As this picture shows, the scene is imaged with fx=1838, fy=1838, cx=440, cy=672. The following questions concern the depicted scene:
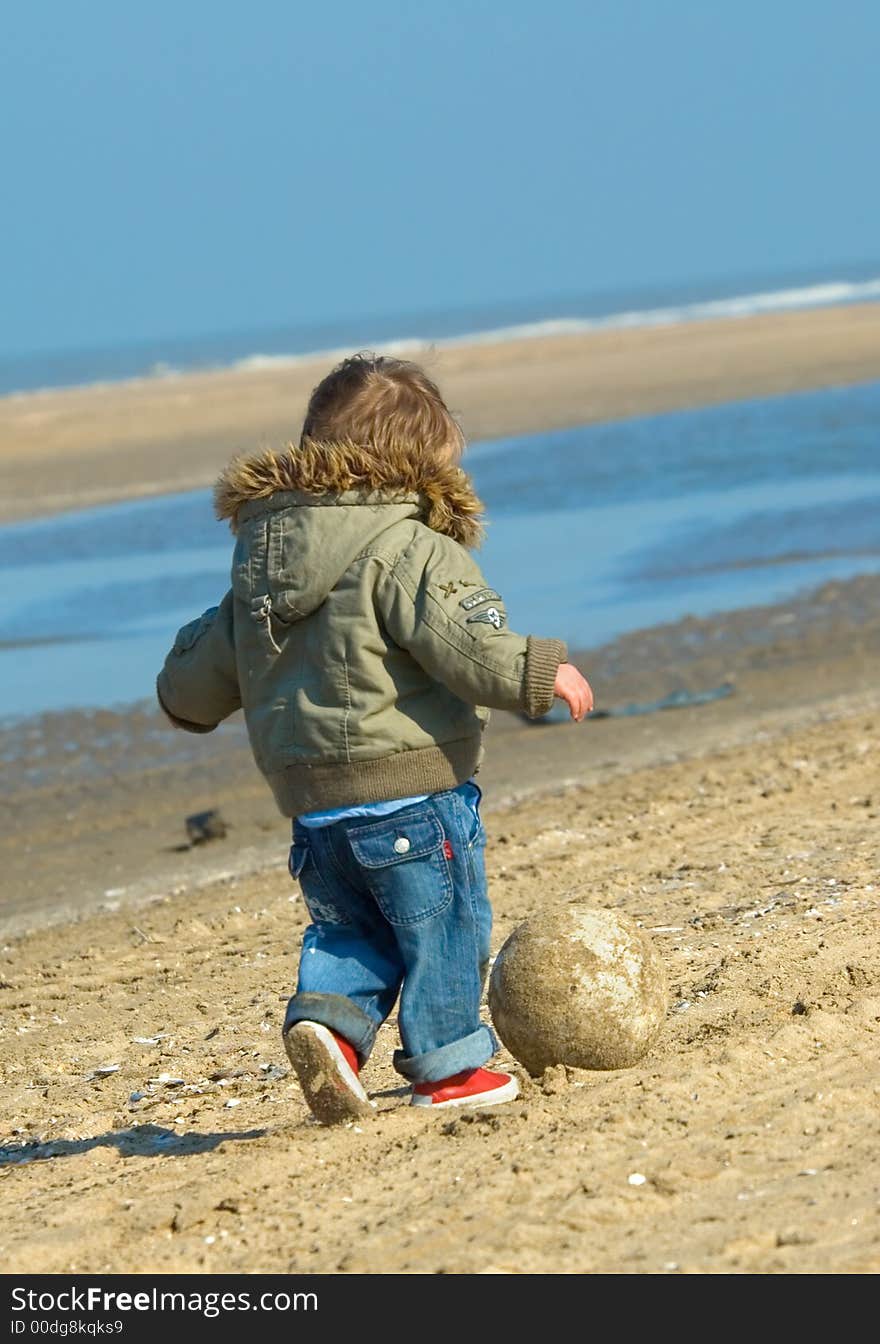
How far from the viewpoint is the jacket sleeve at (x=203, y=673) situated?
4.76m

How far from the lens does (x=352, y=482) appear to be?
14.9 feet

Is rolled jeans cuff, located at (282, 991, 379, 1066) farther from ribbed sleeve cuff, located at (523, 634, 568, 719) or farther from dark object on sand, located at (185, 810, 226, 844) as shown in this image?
dark object on sand, located at (185, 810, 226, 844)

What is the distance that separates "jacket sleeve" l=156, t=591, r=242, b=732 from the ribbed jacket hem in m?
0.34

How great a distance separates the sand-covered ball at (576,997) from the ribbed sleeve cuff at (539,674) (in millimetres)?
905

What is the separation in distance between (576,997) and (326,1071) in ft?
2.39

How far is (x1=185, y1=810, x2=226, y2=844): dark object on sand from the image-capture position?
10.0 m

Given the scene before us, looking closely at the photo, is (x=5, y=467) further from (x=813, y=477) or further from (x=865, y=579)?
(x=865, y=579)

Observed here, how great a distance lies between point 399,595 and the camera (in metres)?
4.42

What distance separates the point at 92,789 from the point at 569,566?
7417mm

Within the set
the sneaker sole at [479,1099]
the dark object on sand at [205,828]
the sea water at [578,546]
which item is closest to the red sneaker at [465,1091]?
the sneaker sole at [479,1099]

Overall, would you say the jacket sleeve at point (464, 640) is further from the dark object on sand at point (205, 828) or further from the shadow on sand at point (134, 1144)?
the dark object on sand at point (205, 828)

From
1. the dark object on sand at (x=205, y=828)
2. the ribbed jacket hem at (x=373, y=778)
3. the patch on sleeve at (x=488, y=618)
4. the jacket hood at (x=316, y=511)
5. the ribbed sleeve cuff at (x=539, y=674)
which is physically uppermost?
the jacket hood at (x=316, y=511)

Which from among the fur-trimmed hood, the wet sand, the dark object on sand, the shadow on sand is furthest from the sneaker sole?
the wet sand

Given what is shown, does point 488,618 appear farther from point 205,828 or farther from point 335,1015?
point 205,828
